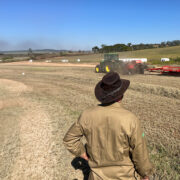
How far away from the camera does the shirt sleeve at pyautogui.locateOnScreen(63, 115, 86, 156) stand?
186 cm

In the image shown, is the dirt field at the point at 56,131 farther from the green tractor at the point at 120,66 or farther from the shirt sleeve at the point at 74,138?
the green tractor at the point at 120,66

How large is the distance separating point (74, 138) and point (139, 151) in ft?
2.07

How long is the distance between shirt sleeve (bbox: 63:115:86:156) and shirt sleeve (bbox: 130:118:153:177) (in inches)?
19.4

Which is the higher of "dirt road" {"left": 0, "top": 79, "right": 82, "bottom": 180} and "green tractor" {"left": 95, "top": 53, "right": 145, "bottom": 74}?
"green tractor" {"left": 95, "top": 53, "right": 145, "bottom": 74}

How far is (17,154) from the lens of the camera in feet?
14.0

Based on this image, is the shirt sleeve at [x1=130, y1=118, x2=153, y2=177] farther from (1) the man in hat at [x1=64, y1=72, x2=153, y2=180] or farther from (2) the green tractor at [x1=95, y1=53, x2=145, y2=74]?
(2) the green tractor at [x1=95, y1=53, x2=145, y2=74]

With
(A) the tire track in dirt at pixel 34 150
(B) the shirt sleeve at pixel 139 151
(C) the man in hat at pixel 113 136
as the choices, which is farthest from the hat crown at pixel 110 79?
(A) the tire track in dirt at pixel 34 150

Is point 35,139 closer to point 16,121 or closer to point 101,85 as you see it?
point 16,121

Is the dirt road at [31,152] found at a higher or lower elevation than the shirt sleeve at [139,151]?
lower

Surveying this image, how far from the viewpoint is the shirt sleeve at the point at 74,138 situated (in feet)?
6.12

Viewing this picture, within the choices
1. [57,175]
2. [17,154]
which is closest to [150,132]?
[57,175]

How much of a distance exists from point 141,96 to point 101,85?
7.24 meters

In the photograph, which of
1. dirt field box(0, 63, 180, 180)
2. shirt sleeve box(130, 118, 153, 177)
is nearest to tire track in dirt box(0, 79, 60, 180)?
dirt field box(0, 63, 180, 180)

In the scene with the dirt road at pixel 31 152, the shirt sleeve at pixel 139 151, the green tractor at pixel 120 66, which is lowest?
the dirt road at pixel 31 152
